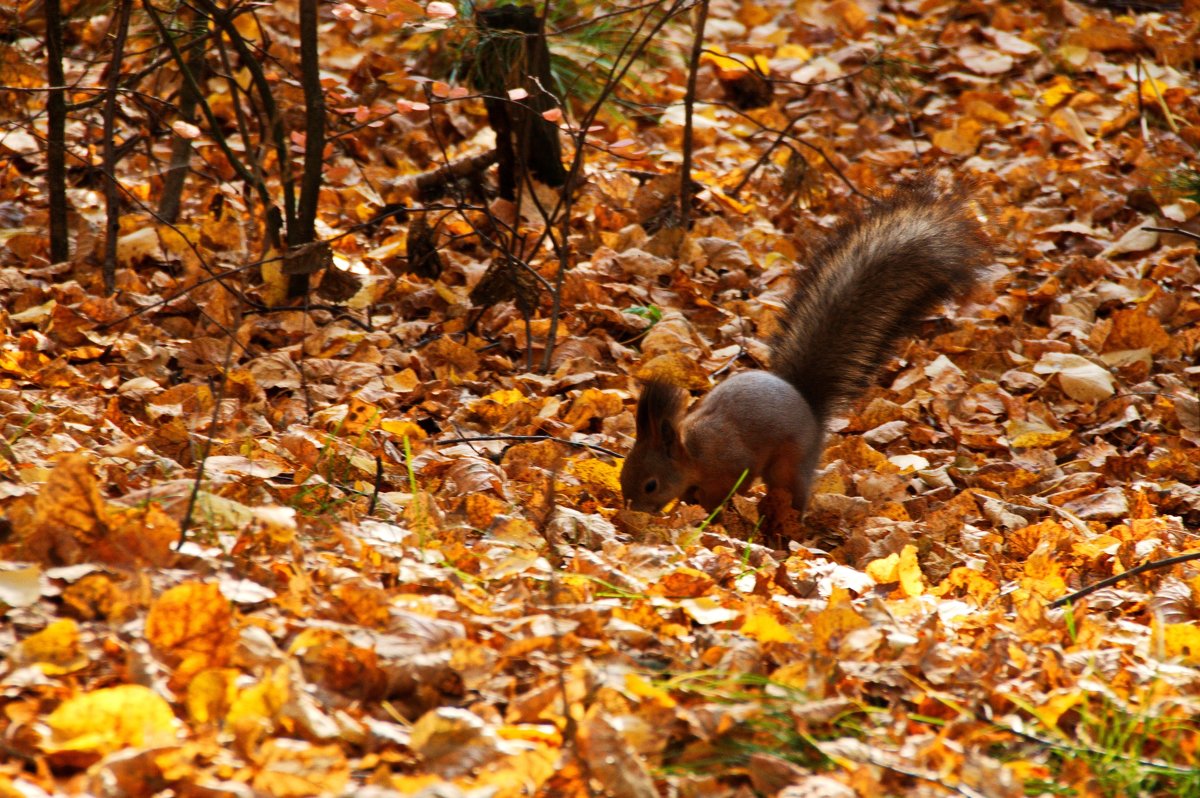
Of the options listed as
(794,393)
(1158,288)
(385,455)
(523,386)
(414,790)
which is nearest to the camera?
(414,790)

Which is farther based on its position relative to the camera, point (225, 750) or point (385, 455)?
point (385, 455)

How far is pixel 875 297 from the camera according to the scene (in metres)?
3.70

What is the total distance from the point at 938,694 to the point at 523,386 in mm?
2224

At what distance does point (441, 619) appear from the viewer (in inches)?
77.5

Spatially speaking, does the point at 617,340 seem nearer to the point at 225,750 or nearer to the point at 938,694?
the point at 938,694

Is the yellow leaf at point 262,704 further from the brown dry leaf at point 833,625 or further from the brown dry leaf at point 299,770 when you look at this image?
the brown dry leaf at point 833,625

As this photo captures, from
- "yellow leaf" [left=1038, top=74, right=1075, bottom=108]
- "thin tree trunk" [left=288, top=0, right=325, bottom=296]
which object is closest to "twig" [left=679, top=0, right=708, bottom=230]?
"thin tree trunk" [left=288, top=0, right=325, bottom=296]

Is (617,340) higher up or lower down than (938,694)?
lower down

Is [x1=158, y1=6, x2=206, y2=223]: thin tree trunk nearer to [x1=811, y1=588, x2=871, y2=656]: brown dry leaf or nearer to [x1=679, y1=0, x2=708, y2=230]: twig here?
[x1=679, y1=0, x2=708, y2=230]: twig

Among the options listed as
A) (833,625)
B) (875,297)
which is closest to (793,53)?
(875,297)

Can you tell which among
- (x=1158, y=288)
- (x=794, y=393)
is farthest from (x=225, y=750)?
(x=1158, y=288)

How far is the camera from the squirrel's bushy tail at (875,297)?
3676 millimetres

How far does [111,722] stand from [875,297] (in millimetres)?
2660

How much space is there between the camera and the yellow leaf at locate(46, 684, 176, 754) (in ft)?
5.08
